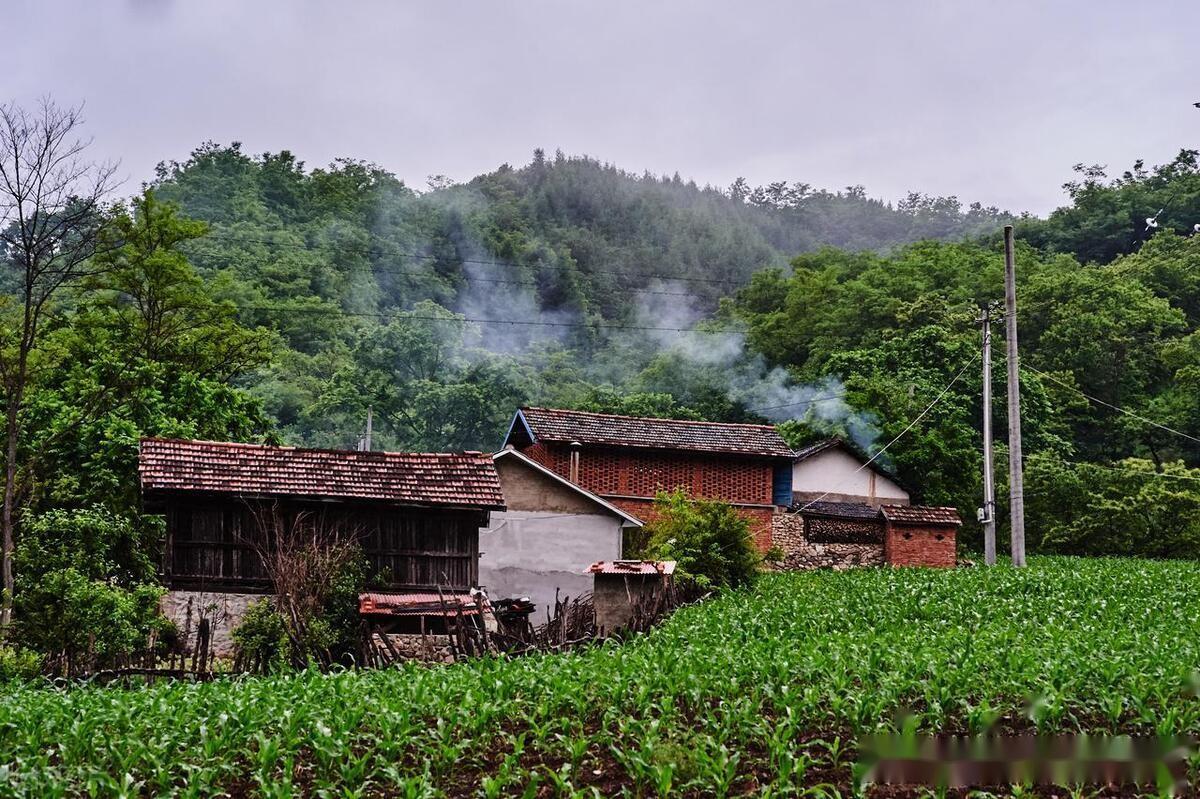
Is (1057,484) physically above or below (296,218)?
below

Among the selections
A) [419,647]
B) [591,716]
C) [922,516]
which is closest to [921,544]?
[922,516]

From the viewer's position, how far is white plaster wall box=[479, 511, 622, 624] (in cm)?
2947

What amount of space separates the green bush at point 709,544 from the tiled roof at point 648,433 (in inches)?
264

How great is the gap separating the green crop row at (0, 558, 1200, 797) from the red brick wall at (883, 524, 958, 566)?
20.4 m

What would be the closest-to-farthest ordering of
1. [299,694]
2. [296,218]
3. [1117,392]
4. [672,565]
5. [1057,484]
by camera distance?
[299,694] → [672,565] → [1057,484] → [1117,392] → [296,218]

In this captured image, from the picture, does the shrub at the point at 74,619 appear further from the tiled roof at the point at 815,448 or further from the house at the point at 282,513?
the tiled roof at the point at 815,448

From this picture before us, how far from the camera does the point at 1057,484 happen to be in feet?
137

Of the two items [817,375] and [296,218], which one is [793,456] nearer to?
[817,375]

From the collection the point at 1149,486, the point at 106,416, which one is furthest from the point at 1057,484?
the point at 106,416

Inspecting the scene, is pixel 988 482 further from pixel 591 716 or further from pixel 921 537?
pixel 591 716

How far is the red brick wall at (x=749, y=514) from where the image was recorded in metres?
36.8

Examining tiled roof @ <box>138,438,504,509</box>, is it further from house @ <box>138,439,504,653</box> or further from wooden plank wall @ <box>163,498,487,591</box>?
wooden plank wall @ <box>163,498,487,591</box>

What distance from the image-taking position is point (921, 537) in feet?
118

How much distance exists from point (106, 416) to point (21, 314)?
253 inches
